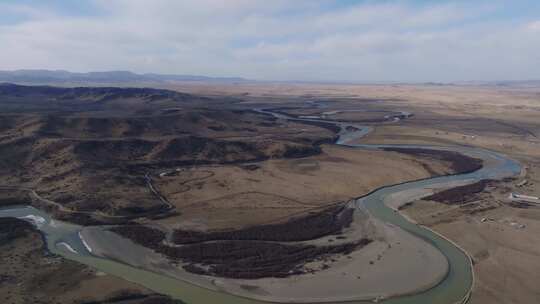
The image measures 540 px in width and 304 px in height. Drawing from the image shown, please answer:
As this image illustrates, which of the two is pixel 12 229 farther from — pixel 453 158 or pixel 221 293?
pixel 453 158

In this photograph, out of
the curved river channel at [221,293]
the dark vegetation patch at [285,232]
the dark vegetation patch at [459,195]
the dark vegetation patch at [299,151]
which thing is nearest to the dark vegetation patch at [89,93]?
the dark vegetation patch at [299,151]

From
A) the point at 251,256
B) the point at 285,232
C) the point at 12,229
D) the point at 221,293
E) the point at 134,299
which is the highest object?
the point at 12,229

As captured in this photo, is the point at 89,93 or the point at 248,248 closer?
the point at 248,248

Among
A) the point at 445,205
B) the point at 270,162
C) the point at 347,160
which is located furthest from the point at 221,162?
the point at 445,205

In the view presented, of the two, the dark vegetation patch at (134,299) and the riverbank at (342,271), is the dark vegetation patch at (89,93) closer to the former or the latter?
the riverbank at (342,271)

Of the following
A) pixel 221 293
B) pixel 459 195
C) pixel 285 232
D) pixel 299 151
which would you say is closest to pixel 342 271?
pixel 285 232

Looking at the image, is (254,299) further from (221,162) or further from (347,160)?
(347,160)
